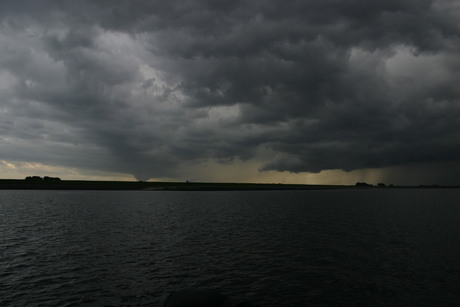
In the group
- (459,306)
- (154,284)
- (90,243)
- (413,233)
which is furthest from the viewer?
(413,233)

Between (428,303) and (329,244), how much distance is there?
18478 mm

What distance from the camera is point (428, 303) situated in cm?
1952

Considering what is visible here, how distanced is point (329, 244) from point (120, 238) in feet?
91.0

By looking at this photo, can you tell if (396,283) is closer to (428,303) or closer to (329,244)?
(428,303)

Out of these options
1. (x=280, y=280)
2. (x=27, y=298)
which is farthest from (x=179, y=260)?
(x=27, y=298)

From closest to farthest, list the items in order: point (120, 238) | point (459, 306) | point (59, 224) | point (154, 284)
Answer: point (459, 306) → point (154, 284) → point (120, 238) → point (59, 224)

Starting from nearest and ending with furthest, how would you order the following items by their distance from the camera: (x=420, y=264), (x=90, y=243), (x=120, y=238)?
(x=420, y=264), (x=90, y=243), (x=120, y=238)

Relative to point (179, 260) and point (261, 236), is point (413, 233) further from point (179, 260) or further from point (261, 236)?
point (179, 260)

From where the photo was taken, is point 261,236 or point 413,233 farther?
point 413,233

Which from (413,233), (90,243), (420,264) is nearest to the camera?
(420,264)

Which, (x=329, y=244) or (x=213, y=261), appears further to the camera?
(x=329, y=244)

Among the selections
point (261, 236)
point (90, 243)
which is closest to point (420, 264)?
point (261, 236)

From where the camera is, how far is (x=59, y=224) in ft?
174

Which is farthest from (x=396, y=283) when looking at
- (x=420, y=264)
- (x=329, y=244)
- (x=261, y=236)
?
(x=261, y=236)
